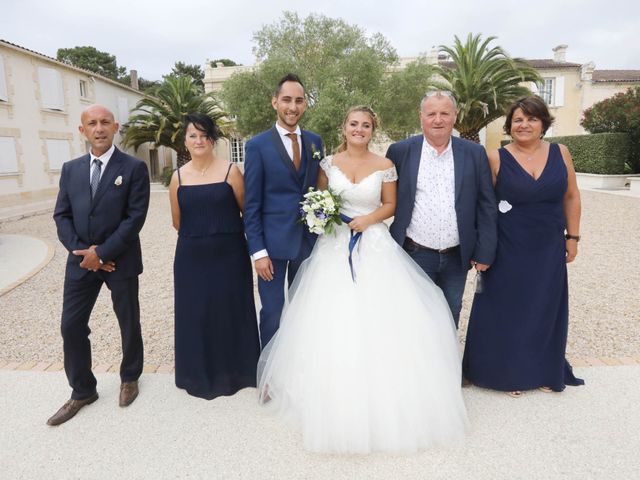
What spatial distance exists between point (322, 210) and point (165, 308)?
3645 mm

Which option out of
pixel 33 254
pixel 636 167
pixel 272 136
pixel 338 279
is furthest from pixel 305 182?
pixel 636 167

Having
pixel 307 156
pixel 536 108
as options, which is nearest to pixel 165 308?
pixel 307 156

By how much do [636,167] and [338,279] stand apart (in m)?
24.8

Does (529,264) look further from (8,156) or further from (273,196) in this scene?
(8,156)

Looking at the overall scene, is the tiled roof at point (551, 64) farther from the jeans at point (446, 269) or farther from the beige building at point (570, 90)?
the jeans at point (446, 269)

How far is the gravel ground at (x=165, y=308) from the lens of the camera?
457cm

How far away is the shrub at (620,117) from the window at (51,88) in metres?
24.3

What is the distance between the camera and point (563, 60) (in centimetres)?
3466

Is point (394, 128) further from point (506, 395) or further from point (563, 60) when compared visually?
point (563, 60)

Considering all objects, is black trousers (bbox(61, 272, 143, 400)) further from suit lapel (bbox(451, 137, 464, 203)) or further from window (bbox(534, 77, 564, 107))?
window (bbox(534, 77, 564, 107))

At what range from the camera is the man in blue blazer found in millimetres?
3348

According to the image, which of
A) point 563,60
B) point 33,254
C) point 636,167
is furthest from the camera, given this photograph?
point 563,60

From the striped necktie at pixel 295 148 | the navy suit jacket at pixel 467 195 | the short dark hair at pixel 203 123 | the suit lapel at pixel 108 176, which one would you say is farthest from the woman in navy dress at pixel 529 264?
the suit lapel at pixel 108 176

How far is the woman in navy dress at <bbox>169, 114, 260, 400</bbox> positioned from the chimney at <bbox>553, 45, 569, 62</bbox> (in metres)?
38.6
